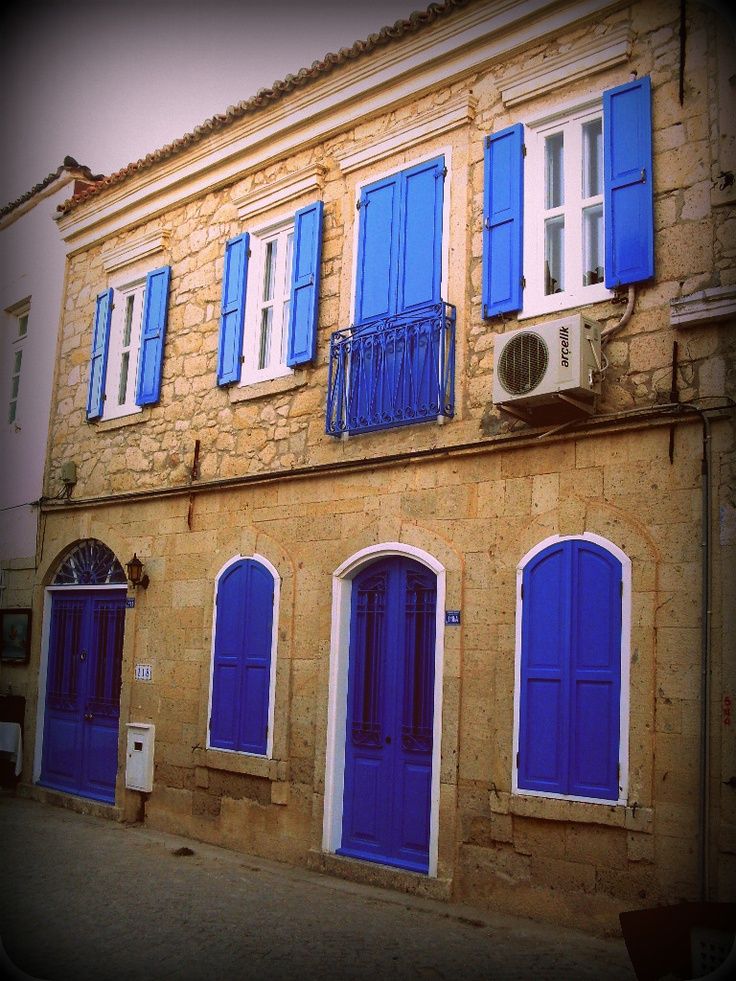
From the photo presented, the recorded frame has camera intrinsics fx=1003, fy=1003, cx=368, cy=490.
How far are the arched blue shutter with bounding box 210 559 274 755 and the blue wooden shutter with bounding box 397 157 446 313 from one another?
3.01 metres

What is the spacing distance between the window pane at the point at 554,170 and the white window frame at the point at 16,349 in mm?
8798

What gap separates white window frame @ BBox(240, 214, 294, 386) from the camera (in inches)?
397

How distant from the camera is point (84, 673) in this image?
1199 cm

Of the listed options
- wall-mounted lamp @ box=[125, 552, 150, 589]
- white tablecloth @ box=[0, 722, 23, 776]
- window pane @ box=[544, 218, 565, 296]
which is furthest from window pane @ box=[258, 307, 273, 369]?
white tablecloth @ box=[0, 722, 23, 776]

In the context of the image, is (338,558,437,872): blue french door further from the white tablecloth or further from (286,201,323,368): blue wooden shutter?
the white tablecloth

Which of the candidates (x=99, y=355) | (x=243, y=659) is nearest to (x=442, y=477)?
(x=243, y=659)

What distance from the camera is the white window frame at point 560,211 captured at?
298 inches

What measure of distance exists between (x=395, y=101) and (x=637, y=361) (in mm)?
3761

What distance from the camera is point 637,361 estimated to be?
704cm

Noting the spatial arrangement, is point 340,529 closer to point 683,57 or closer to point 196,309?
point 196,309

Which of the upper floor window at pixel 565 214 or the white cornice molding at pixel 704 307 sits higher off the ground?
the upper floor window at pixel 565 214

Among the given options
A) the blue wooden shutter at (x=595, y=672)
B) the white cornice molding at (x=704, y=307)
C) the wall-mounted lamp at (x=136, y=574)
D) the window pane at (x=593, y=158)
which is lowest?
the blue wooden shutter at (x=595, y=672)

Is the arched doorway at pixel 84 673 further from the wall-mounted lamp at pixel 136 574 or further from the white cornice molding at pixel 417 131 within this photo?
the white cornice molding at pixel 417 131

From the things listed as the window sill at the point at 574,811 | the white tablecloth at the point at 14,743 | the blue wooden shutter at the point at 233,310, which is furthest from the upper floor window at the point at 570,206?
the white tablecloth at the point at 14,743
